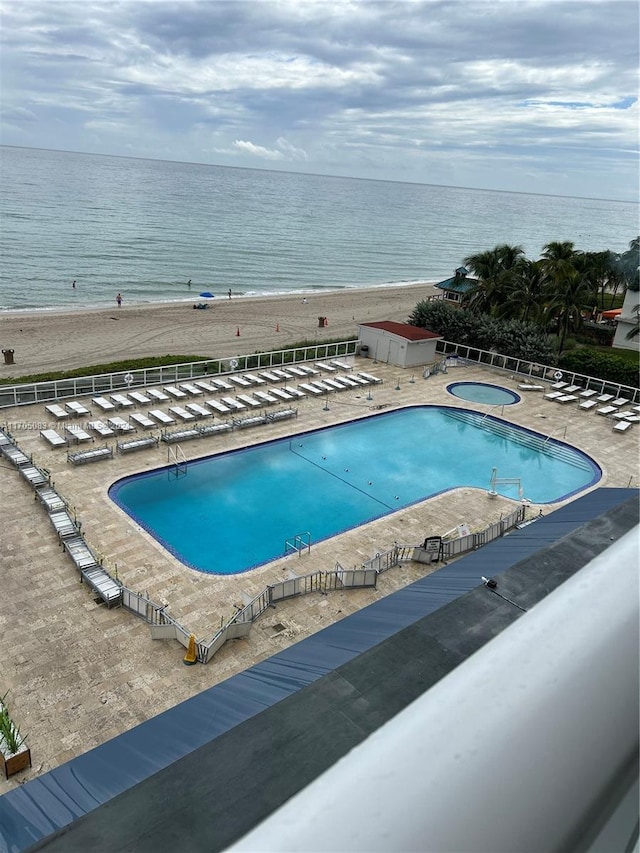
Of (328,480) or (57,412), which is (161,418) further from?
(328,480)

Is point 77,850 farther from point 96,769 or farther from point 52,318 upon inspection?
point 52,318

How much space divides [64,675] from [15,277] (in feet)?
185

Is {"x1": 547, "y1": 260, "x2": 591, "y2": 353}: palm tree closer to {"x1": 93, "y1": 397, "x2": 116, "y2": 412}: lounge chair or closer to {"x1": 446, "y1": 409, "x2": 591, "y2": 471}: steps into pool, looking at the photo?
{"x1": 446, "y1": 409, "x2": 591, "y2": 471}: steps into pool

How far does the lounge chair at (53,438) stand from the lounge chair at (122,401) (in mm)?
3288

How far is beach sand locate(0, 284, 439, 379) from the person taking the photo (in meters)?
36.2

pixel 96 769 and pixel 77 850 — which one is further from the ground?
pixel 77 850

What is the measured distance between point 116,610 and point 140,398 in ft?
42.1

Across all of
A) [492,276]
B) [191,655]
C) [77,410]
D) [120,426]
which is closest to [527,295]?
[492,276]

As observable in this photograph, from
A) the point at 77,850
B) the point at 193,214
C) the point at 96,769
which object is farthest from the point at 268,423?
the point at 193,214

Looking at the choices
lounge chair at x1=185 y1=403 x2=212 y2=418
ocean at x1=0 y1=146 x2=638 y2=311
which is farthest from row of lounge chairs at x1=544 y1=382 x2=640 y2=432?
ocean at x1=0 y1=146 x2=638 y2=311

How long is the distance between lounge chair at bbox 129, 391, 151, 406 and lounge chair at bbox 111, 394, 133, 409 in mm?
273

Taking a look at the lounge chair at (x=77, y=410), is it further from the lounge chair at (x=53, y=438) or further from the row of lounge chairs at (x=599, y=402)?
the row of lounge chairs at (x=599, y=402)

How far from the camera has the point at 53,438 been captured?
811 inches

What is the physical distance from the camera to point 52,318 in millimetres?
45031
